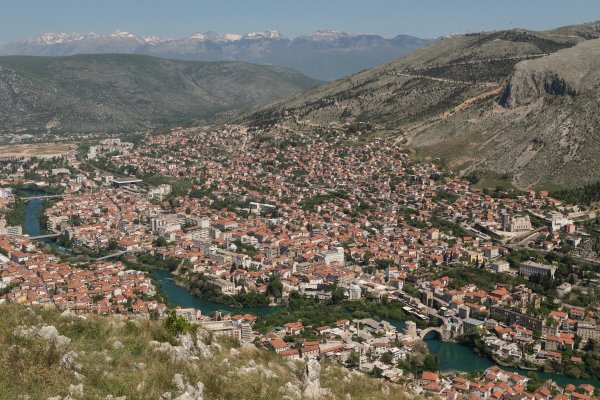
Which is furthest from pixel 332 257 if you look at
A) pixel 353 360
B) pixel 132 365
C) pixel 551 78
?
pixel 551 78

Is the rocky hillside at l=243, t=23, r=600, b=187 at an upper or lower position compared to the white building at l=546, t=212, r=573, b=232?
upper

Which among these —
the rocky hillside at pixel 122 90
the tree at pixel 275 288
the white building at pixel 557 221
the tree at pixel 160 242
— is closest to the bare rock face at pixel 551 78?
the white building at pixel 557 221

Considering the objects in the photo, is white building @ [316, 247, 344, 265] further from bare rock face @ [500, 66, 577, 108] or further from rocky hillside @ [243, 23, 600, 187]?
bare rock face @ [500, 66, 577, 108]

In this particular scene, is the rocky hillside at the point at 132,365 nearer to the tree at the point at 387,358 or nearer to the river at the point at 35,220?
the tree at the point at 387,358

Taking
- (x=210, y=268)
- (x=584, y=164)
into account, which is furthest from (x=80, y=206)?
(x=584, y=164)

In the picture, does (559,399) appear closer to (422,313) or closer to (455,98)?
(422,313)

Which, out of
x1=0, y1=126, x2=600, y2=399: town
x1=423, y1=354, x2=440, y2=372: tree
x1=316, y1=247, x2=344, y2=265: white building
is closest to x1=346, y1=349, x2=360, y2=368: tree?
x1=0, y1=126, x2=600, y2=399: town

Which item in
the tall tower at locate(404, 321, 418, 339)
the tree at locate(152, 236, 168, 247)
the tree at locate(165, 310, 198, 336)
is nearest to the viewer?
the tree at locate(165, 310, 198, 336)
